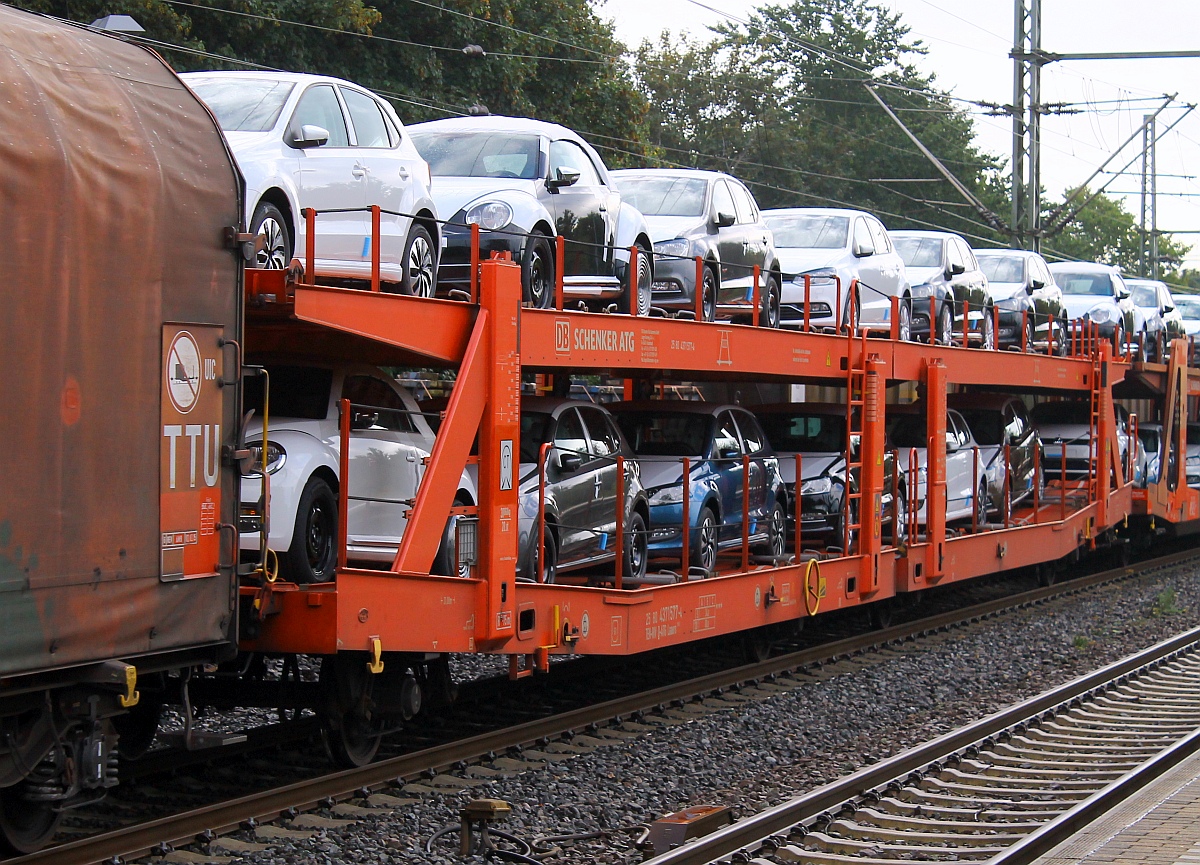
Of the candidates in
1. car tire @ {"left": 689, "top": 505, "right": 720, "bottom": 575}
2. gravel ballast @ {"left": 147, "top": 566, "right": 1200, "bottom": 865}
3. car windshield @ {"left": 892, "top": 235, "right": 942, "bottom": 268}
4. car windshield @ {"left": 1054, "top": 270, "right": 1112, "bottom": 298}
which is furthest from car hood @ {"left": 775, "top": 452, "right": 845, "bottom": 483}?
car windshield @ {"left": 1054, "top": 270, "right": 1112, "bottom": 298}

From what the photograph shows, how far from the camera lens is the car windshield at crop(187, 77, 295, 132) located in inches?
369

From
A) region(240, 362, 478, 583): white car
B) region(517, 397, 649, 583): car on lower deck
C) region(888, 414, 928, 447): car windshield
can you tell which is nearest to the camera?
region(240, 362, 478, 583): white car

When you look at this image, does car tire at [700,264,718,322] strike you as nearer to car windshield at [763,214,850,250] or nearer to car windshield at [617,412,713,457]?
car windshield at [617,412,713,457]

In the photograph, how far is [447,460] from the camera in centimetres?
903

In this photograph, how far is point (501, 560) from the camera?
9523 millimetres

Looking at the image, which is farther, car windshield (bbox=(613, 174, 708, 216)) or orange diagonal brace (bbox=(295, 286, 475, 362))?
car windshield (bbox=(613, 174, 708, 216))

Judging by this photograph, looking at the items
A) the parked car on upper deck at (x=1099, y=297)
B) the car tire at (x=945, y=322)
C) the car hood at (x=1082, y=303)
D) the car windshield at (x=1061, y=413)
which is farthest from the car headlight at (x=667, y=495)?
the car hood at (x=1082, y=303)

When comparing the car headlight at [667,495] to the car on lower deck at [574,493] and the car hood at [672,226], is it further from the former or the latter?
the car hood at [672,226]

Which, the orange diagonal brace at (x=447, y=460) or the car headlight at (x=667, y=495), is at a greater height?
the orange diagonal brace at (x=447, y=460)

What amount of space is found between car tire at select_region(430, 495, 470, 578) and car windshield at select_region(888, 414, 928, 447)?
964 centimetres

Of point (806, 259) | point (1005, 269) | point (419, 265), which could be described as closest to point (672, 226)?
point (806, 259)

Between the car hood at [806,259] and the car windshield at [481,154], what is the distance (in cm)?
559

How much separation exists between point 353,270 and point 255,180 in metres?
0.99

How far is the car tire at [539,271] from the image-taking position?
1090 centimetres
